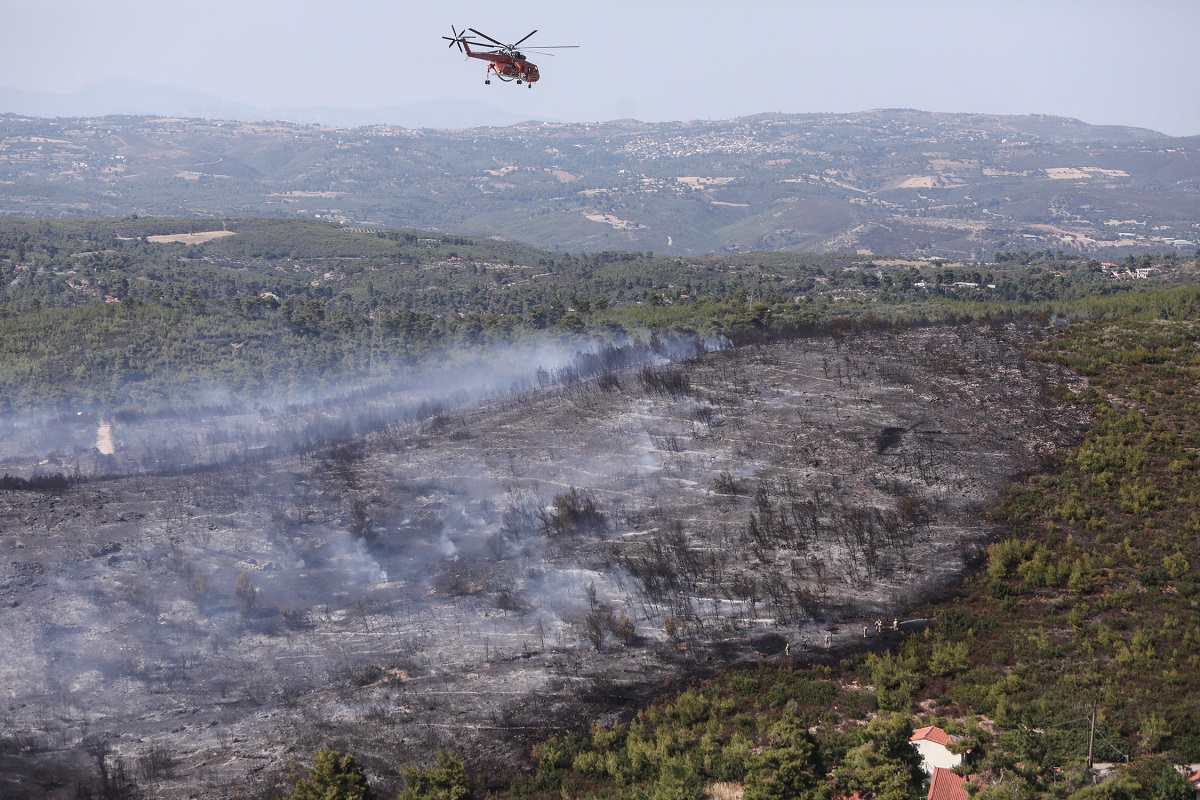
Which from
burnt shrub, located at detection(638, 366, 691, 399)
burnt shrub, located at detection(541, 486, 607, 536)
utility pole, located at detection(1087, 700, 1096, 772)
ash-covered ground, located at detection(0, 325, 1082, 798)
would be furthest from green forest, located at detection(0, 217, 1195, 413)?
utility pole, located at detection(1087, 700, 1096, 772)

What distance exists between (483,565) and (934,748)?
2396 cm

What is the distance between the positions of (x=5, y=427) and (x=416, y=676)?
58.2 meters

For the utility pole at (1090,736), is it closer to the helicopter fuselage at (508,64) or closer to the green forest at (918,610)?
the green forest at (918,610)

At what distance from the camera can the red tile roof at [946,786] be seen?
3225 cm

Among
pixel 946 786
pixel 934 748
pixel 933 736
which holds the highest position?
pixel 933 736

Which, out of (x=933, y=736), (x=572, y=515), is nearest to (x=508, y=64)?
(x=572, y=515)

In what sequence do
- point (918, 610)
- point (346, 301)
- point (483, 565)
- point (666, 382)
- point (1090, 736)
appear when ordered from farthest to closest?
point (346, 301) → point (666, 382) → point (483, 565) → point (918, 610) → point (1090, 736)

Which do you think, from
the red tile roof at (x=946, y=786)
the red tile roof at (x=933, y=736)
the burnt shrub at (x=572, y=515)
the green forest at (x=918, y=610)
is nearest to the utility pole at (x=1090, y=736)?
the green forest at (x=918, y=610)

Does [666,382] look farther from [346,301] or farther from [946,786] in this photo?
[346,301]

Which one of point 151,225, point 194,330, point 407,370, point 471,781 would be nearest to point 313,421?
point 407,370

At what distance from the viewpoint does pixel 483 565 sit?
5138 cm

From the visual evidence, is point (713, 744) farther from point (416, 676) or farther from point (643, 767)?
point (416, 676)

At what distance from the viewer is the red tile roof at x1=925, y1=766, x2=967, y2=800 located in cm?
3225

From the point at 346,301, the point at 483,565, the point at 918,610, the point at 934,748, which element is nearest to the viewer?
the point at 934,748
